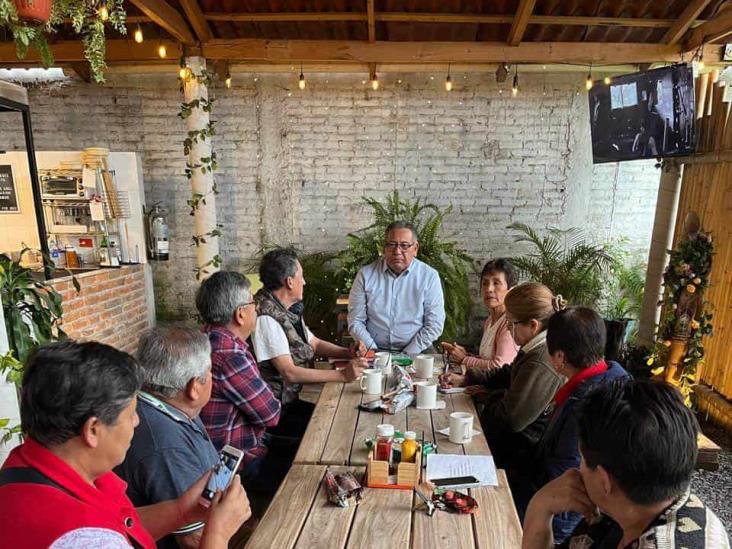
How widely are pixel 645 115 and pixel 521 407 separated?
302 cm

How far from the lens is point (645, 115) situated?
147 inches

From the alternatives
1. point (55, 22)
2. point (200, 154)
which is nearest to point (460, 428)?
point (55, 22)

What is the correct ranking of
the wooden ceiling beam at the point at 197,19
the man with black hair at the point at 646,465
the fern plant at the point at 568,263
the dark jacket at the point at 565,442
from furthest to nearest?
the fern plant at the point at 568,263, the wooden ceiling beam at the point at 197,19, the dark jacket at the point at 565,442, the man with black hair at the point at 646,465

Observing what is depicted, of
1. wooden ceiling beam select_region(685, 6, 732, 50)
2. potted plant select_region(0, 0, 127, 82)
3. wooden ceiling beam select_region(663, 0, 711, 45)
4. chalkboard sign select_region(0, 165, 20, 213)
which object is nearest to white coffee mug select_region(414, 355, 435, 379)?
potted plant select_region(0, 0, 127, 82)

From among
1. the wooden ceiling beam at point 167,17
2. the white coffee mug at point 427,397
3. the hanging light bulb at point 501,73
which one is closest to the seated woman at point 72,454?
the white coffee mug at point 427,397

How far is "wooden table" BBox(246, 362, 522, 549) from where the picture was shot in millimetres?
1221

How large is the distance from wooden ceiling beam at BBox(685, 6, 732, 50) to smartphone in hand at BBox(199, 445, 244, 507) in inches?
179

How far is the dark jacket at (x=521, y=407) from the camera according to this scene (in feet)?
6.31

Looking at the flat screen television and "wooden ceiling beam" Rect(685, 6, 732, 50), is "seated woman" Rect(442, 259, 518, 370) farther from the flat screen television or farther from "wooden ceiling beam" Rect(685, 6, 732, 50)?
"wooden ceiling beam" Rect(685, 6, 732, 50)

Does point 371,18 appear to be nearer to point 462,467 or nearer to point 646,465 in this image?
point 462,467

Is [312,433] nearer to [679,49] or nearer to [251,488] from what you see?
[251,488]

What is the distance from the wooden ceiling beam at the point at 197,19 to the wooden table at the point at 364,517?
3780 millimetres

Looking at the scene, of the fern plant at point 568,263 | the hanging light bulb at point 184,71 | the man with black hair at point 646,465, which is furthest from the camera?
the fern plant at point 568,263

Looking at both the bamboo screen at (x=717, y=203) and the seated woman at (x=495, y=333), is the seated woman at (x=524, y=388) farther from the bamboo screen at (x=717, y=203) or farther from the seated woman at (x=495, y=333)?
the bamboo screen at (x=717, y=203)
